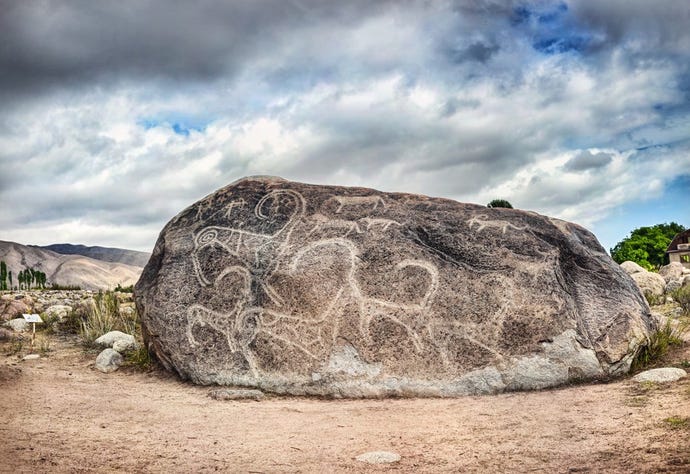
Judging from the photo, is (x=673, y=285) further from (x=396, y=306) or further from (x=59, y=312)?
(x=59, y=312)

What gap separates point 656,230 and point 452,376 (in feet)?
170

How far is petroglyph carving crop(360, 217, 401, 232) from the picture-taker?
24.8 ft

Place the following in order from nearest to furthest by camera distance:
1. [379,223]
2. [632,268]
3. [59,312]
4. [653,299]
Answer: [379,223], [59,312], [653,299], [632,268]

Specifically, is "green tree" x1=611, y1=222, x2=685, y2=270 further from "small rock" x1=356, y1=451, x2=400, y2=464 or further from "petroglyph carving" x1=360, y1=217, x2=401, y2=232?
"small rock" x1=356, y1=451, x2=400, y2=464

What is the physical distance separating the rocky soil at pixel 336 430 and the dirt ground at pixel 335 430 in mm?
10

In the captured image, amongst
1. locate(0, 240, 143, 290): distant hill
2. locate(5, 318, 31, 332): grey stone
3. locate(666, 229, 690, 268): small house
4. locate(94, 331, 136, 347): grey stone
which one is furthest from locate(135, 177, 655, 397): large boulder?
locate(0, 240, 143, 290): distant hill

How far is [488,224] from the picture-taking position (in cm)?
771

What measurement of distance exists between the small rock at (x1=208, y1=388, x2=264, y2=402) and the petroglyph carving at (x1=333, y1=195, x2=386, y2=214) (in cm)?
256

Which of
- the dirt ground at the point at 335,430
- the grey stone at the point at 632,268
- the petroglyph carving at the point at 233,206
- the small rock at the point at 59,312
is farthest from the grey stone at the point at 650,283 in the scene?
the small rock at the point at 59,312

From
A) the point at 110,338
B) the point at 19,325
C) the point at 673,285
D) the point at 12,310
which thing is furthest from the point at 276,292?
the point at 673,285

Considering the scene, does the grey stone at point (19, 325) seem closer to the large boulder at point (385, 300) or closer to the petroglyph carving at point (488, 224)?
the large boulder at point (385, 300)

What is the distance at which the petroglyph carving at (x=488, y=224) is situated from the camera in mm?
7668

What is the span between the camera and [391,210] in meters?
7.81

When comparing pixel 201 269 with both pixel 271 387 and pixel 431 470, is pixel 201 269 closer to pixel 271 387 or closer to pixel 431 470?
pixel 271 387
